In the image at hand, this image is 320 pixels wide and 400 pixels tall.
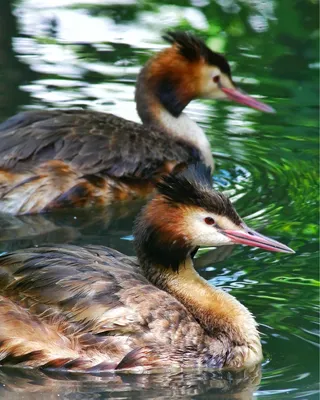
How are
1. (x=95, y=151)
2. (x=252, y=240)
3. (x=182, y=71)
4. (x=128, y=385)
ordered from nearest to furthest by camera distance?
(x=128, y=385) → (x=252, y=240) → (x=95, y=151) → (x=182, y=71)

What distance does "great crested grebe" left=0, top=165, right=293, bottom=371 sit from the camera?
7004mm

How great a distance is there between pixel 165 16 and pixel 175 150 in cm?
437

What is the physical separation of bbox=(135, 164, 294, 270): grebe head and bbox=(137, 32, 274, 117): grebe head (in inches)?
136

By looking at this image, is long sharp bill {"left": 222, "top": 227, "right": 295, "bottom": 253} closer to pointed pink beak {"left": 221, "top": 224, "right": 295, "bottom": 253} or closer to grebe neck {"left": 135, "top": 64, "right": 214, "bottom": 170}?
pointed pink beak {"left": 221, "top": 224, "right": 295, "bottom": 253}

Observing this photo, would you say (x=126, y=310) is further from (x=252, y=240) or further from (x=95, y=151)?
(x=95, y=151)

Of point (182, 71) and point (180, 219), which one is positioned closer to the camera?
point (180, 219)

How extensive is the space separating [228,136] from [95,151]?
1.85 meters

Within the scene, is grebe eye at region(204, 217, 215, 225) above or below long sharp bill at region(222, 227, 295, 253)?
above

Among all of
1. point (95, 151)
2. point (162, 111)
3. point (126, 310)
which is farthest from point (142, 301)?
point (162, 111)

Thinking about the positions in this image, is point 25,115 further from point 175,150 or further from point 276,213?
point 276,213

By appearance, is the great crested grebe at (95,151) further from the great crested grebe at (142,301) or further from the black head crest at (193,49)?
the great crested grebe at (142,301)

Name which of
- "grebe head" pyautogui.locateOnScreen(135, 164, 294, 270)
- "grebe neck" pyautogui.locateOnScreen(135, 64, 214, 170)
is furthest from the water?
"grebe head" pyautogui.locateOnScreen(135, 164, 294, 270)

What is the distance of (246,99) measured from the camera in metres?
11.2

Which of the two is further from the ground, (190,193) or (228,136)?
(190,193)
